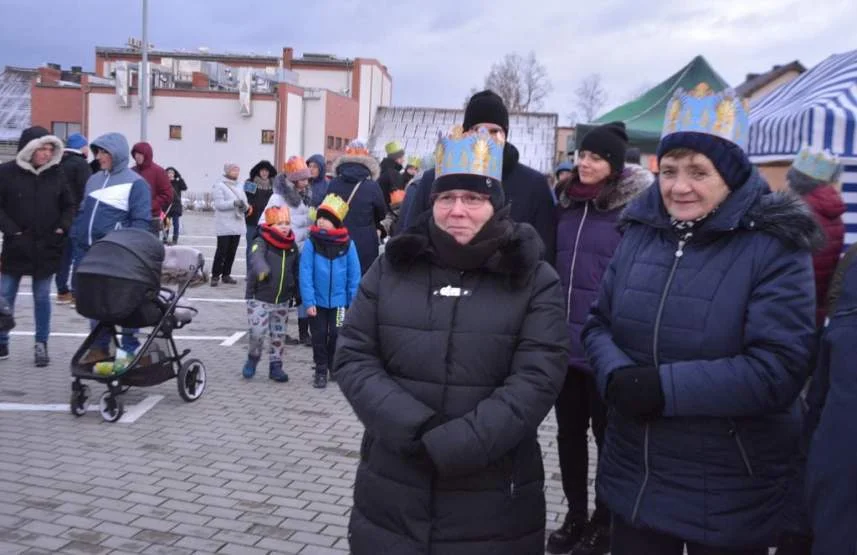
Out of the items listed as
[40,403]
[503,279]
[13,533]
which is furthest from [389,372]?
[40,403]

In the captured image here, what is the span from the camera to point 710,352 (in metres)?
2.62

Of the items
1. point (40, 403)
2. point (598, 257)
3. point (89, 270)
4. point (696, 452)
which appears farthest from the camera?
point (40, 403)

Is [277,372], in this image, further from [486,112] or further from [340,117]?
[340,117]

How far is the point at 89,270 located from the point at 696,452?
489 centimetres

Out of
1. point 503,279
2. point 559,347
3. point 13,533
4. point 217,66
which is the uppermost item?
point 217,66

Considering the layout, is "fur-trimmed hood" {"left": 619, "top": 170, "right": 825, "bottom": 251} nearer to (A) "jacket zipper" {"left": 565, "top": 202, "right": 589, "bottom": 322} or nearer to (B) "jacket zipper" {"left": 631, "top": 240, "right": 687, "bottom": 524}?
(B) "jacket zipper" {"left": 631, "top": 240, "right": 687, "bottom": 524}

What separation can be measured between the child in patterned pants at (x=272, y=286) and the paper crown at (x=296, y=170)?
2508 mm

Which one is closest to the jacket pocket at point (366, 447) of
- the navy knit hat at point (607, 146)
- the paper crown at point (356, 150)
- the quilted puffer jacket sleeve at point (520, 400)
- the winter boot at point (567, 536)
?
the quilted puffer jacket sleeve at point (520, 400)

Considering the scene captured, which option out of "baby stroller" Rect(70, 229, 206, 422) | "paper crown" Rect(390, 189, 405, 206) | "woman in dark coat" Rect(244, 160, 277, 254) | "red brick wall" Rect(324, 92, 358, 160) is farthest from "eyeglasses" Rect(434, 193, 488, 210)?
"red brick wall" Rect(324, 92, 358, 160)

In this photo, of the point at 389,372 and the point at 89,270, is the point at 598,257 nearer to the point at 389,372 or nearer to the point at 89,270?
the point at 389,372

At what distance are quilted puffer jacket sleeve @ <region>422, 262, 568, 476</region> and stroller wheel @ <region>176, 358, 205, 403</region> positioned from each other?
454cm

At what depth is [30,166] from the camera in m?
7.78

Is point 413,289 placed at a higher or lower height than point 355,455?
higher

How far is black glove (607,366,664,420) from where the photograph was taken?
2.62 meters
